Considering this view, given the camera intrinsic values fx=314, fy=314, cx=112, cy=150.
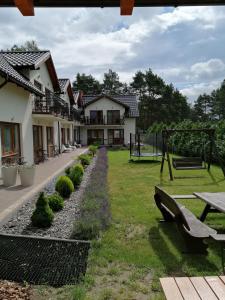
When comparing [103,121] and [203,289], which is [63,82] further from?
[203,289]

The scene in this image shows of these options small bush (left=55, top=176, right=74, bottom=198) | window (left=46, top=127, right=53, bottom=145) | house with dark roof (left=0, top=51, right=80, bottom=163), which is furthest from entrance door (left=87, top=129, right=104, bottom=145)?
small bush (left=55, top=176, right=74, bottom=198)

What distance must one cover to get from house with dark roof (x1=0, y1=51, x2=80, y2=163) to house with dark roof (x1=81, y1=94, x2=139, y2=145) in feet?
47.9

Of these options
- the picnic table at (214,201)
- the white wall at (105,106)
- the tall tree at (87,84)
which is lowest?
the picnic table at (214,201)

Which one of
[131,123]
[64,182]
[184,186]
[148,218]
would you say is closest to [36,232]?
[148,218]

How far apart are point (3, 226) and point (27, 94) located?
11050 millimetres

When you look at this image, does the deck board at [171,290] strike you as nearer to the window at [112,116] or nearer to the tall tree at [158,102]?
the window at [112,116]

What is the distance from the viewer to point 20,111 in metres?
14.6

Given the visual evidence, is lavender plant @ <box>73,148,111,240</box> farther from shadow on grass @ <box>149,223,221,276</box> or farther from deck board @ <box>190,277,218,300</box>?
deck board @ <box>190,277,218,300</box>

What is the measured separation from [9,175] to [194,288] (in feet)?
27.9

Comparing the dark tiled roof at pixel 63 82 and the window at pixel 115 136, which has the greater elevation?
the dark tiled roof at pixel 63 82

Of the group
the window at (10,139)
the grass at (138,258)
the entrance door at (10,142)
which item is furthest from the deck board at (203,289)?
the window at (10,139)

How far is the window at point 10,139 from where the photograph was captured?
12594 mm

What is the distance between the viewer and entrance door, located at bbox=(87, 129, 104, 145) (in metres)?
41.1

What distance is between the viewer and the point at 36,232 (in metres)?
5.54
